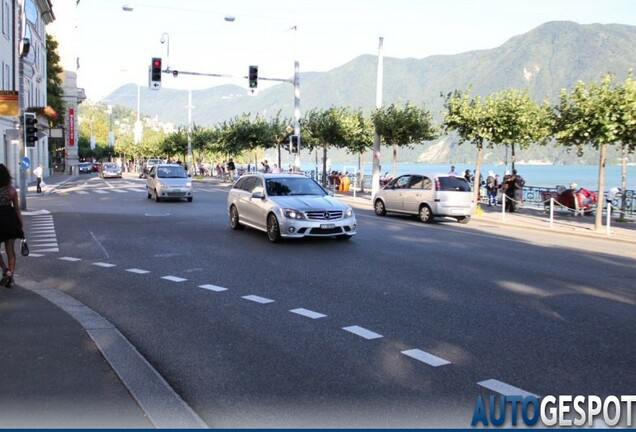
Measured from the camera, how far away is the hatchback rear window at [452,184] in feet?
70.5

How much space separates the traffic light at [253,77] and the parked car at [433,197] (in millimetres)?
12857

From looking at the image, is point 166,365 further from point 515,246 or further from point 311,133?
point 311,133

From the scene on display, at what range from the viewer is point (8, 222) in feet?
29.4

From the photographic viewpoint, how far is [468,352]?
606 cm

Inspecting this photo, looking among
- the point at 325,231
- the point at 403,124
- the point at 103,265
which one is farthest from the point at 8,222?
the point at 403,124

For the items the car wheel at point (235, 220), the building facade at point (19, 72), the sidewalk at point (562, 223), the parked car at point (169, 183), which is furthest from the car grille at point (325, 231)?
the parked car at point (169, 183)

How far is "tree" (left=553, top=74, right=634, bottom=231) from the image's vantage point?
19766 mm

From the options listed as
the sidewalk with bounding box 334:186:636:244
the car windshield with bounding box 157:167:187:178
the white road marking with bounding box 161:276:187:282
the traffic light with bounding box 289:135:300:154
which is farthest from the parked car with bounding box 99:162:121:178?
the white road marking with bounding box 161:276:187:282

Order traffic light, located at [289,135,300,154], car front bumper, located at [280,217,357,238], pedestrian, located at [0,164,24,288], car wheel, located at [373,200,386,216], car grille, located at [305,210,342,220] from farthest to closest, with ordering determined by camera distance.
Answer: traffic light, located at [289,135,300,154] → car wheel, located at [373,200,386,216] → car grille, located at [305,210,342,220] → car front bumper, located at [280,217,357,238] → pedestrian, located at [0,164,24,288]

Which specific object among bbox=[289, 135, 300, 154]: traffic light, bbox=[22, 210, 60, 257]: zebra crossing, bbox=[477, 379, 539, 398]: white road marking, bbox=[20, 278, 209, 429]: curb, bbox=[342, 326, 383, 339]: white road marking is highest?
bbox=[289, 135, 300, 154]: traffic light

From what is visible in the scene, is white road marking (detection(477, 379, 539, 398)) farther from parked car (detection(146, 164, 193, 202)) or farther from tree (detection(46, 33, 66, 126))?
tree (detection(46, 33, 66, 126))

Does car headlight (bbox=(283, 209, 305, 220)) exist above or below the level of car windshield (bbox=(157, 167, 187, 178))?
below

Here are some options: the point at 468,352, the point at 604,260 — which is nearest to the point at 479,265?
the point at 604,260

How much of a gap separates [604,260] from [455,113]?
14881 mm
